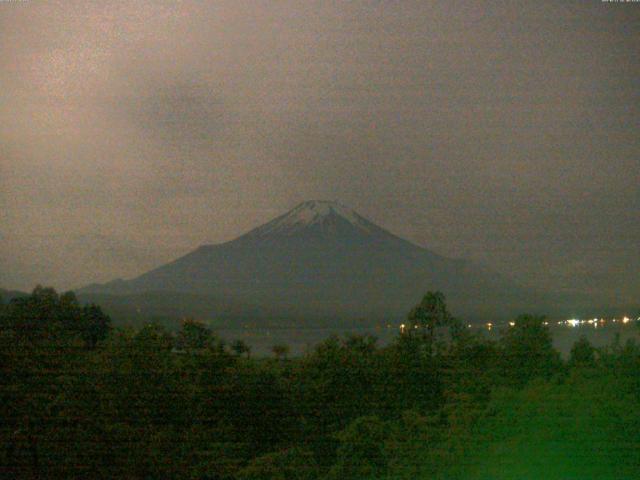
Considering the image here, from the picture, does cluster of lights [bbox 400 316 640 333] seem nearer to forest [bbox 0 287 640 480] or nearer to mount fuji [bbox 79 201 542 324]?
forest [bbox 0 287 640 480]

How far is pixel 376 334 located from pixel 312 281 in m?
5.20

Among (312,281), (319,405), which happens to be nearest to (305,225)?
(312,281)

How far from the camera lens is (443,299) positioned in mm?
5133

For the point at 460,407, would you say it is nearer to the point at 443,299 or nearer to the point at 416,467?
the point at 416,467

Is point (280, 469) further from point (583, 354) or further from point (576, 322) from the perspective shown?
point (576, 322)

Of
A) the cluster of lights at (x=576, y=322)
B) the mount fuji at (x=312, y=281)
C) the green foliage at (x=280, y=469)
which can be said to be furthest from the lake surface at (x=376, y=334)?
the green foliage at (x=280, y=469)

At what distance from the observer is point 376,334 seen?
5.67 meters

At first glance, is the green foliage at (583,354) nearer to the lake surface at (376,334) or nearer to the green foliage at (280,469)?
the lake surface at (376,334)

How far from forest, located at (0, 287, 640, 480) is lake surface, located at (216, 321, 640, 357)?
0.09m

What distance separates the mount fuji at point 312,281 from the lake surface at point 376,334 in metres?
0.71

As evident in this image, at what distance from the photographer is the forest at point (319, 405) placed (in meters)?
2.09

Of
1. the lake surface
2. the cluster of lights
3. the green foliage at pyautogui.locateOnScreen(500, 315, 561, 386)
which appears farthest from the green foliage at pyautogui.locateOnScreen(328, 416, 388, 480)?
the cluster of lights

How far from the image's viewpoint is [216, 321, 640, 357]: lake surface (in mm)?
3065

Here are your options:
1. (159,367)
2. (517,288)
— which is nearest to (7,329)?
(159,367)
